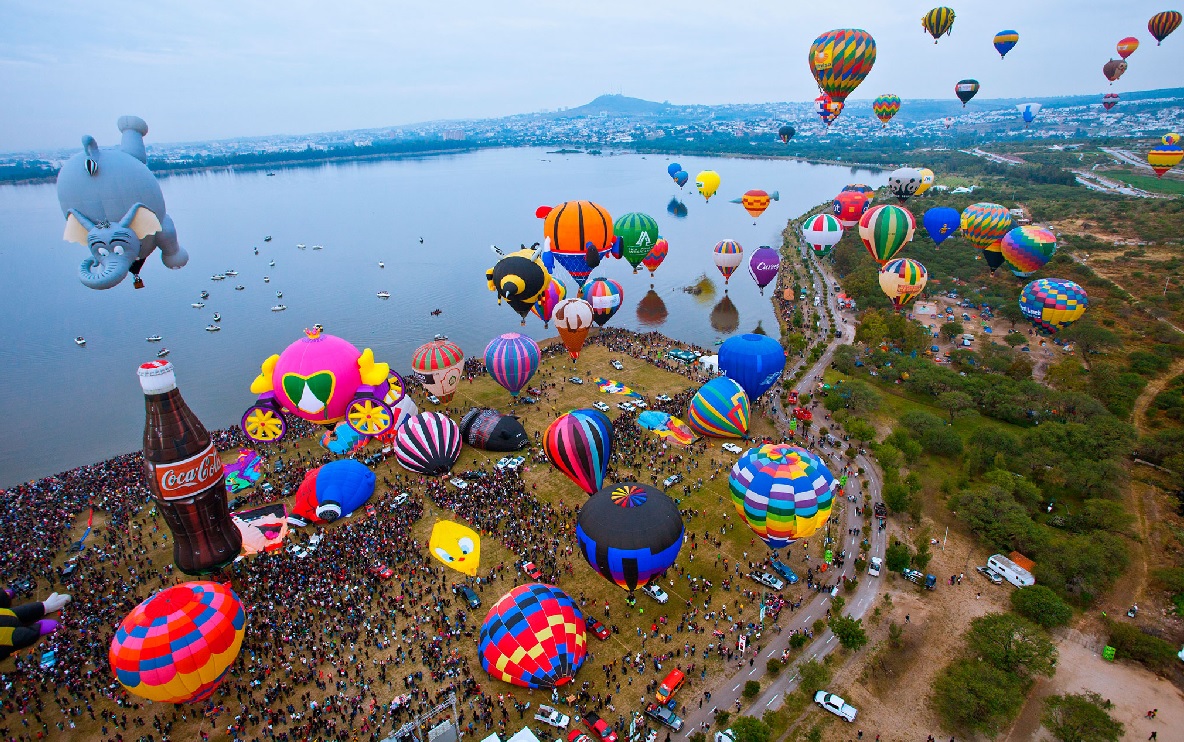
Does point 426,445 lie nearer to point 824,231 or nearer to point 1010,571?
point 1010,571

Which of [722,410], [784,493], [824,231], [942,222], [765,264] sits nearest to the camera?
[784,493]

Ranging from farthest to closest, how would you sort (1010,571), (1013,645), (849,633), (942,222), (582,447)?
(942,222) → (582,447) → (1010,571) → (849,633) → (1013,645)

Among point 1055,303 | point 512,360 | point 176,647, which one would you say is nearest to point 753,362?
point 512,360

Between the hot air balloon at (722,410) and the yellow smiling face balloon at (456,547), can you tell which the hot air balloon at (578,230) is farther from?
the yellow smiling face balloon at (456,547)

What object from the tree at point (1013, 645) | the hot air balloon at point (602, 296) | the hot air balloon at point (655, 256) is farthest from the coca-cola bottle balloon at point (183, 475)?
the hot air balloon at point (655, 256)

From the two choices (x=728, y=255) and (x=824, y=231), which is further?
(x=728, y=255)

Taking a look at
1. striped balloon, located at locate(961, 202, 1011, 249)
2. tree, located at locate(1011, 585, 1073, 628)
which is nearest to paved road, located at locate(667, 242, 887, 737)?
tree, located at locate(1011, 585, 1073, 628)

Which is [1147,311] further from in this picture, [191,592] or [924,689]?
[191,592]
